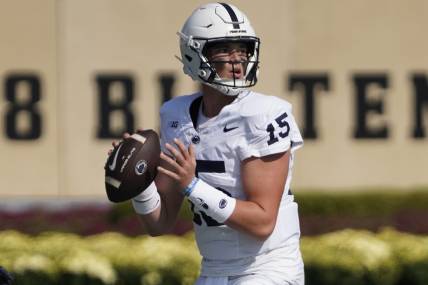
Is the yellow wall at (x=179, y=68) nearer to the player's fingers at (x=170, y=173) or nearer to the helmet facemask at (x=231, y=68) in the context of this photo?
the helmet facemask at (x=231, y=68)

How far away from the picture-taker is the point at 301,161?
17375 millimetres

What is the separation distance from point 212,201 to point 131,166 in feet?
1.40

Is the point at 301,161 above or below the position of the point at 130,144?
below

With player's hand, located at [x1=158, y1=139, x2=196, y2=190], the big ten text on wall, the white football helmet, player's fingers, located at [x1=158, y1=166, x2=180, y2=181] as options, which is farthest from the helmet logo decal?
the big ten text on wall

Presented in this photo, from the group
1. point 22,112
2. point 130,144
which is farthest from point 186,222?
point 130,144

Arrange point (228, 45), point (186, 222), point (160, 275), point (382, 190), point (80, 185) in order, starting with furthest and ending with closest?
point (80, 185), point (382, 190), point (186, 222), point (160, 275), point (228, 45)

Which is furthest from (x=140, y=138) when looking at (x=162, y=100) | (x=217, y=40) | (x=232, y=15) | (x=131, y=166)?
(x=162, y=100)

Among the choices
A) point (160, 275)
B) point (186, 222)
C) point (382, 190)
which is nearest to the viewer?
point (160, 275)

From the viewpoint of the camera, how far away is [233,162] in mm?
5922

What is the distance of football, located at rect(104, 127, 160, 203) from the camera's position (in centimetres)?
595

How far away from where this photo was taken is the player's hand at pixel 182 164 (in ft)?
18.8

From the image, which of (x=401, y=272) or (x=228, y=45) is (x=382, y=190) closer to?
(x=401, y=272)

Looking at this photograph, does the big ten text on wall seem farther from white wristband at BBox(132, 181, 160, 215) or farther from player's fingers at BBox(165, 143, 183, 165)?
player's fingers at BBox(165, 143, 183, 165)

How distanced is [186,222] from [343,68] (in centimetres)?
521
